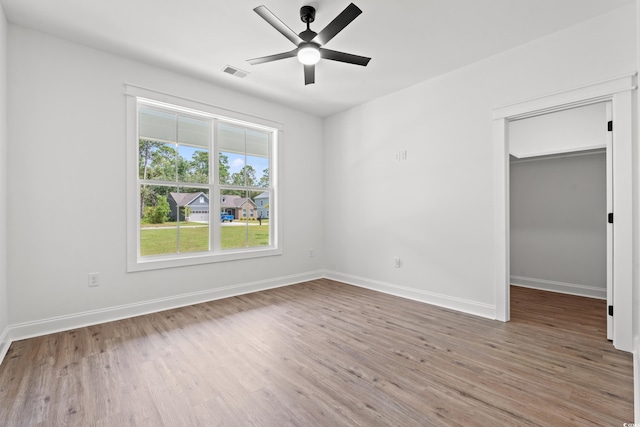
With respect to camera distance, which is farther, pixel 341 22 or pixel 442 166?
pixel 442 166

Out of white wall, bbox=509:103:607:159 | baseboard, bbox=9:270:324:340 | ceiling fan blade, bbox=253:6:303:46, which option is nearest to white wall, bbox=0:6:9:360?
baseboard, bbox=9:270:324:340

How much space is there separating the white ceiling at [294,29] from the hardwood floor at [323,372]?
2.90 m

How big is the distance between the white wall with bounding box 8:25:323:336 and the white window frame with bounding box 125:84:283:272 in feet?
0.25

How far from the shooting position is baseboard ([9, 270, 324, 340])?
274 centimetres

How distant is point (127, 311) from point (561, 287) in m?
5.73

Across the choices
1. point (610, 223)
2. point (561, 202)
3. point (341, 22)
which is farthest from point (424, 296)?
point (341, 22)

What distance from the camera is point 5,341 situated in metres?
2.48

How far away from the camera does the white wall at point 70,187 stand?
272cm

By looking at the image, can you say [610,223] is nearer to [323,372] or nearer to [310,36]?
[323,372]

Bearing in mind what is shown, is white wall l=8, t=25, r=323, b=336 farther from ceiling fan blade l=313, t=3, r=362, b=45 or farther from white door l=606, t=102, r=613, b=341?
white door l=606, t=102, r=613, b=341

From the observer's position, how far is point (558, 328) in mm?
2908

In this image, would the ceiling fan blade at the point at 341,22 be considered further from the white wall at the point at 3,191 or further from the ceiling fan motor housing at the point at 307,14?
the white wall at the point at 3,191

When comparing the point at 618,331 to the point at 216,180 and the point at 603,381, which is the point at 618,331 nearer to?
the point at 603,381

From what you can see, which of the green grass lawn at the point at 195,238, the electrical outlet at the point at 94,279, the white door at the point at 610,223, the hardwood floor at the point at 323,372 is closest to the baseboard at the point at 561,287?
the hardwood floor at the point at 323,372
